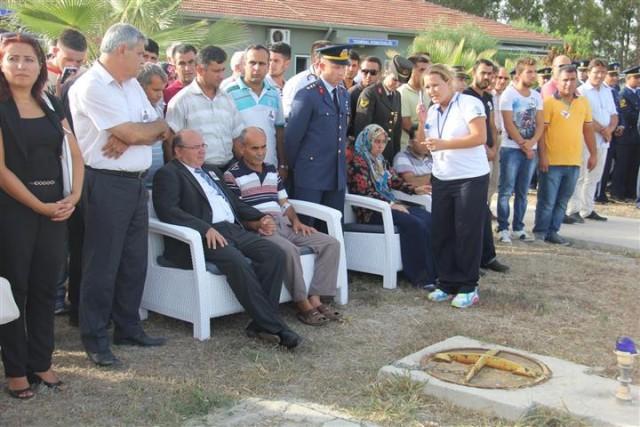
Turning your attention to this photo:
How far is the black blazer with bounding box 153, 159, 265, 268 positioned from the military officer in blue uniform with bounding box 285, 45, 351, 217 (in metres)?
1.14

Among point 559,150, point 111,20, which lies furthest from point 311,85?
point 111,20

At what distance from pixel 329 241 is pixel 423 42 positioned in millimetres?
13466

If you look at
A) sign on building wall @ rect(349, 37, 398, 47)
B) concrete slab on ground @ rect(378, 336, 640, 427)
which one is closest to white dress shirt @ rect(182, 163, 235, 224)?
concrete slab on ground @ rect(378, 336, 640, 427)

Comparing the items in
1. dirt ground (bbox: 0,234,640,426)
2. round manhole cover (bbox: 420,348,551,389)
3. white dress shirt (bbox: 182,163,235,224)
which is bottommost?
dirt ground (bbox: 0,234,640,426)

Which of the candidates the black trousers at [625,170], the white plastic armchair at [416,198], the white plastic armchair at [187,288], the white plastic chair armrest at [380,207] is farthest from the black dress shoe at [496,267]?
the black trousers at [625,170]

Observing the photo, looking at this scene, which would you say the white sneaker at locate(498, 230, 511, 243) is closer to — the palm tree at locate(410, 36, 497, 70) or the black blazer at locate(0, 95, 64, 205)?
the black blazer at locate(0, 95, 64, 205)

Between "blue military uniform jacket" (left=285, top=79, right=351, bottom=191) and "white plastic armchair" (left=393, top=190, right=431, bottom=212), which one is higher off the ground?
"blue military uniform jacket" (left=285, top=79, right=351, bottom=191)

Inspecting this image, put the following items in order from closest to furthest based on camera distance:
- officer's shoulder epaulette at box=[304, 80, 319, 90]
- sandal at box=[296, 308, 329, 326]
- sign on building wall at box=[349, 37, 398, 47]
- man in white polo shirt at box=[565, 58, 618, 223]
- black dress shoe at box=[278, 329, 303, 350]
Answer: black dress shoe at box=[278, 329, 303, 350] < sandal at box=[296, 308, 329, 326] < officer's shoulder epaulette at box=[304, 80, 319, 90] < man in white polo shirt at box=[565, 58, 618, 223] < sign on building wall at box=[349, 37, 398, 47]

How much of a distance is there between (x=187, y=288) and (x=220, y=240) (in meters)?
0.38

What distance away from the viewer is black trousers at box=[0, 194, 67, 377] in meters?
3.64

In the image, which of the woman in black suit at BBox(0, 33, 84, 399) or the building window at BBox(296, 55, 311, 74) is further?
the building window at BBox(296, 55, 311, 74)

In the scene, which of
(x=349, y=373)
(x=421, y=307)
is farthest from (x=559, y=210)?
(x=349, y=373)

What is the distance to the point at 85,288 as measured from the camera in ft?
14.0

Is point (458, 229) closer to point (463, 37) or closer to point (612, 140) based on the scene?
point (612, 140)
